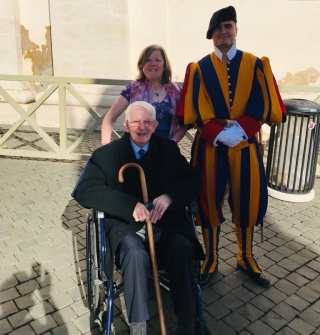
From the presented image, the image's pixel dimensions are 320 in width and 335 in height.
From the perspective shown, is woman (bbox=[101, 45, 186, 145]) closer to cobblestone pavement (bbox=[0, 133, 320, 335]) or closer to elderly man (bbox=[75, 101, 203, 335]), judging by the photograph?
elderly man (bbox=[75, 101, 203, 335])

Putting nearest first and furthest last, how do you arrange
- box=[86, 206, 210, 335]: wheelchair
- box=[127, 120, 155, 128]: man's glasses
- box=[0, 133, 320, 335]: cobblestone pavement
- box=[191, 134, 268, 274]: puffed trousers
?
1. box=[86, 206, 210, 335]: wheelchair
2. box=[127, 120, 155, 128]: man's glasses
3. box=[0, 133, 320, 335]: cobblestone pavement
4. box=[191, 134, 268, 274]: puffed trousers

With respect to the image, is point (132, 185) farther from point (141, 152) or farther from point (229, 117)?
point (229, 117)

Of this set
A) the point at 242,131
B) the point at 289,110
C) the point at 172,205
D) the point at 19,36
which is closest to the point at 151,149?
the point at 172,205

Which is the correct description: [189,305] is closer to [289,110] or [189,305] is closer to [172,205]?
[172,205]

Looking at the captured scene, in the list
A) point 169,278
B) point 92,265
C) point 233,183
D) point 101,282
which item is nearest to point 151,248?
point 169,278

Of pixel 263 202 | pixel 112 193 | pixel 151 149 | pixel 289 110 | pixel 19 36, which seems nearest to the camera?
pixel 112 193

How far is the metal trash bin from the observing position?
15.1ft

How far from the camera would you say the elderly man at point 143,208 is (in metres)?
2.31

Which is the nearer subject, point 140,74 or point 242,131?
point 242,131

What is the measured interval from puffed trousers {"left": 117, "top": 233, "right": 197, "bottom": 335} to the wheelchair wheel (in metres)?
0.22

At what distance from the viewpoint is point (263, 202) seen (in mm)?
3141

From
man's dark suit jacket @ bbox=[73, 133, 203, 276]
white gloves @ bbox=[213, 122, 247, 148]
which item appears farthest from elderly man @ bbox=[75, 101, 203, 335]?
white gloves @ bbox=[213, 122, 247, 148]

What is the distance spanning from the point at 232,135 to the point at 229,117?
16 cm

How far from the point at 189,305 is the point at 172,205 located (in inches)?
23.4
